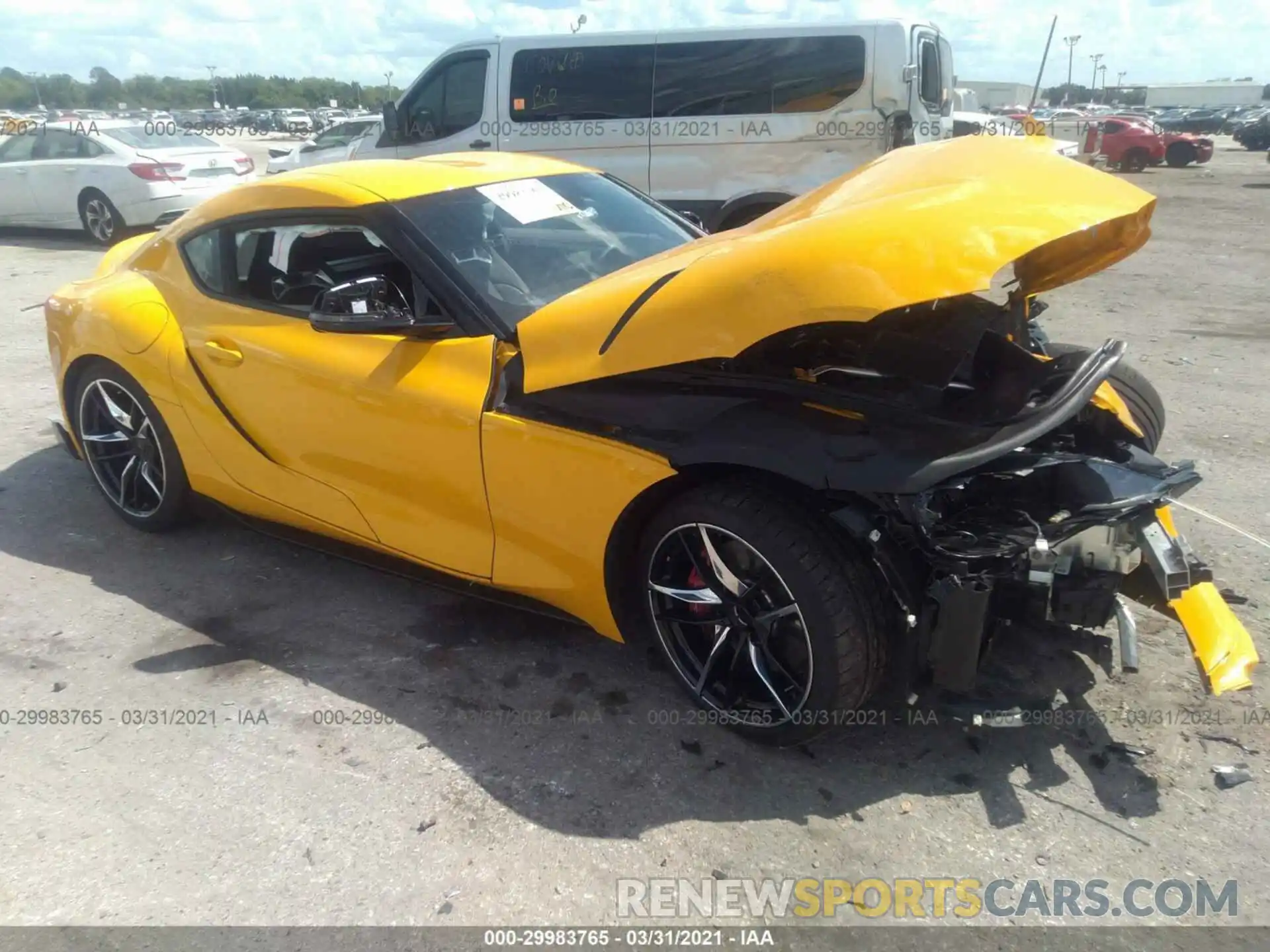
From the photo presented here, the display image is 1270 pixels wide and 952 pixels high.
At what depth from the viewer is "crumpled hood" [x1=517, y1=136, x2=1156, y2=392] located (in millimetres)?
2225

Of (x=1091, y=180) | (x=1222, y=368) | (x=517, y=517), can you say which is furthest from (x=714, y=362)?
(x=1222, y=368)

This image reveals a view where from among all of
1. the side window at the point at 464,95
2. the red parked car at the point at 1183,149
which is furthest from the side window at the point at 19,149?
the red parked car at the point at 1183,149

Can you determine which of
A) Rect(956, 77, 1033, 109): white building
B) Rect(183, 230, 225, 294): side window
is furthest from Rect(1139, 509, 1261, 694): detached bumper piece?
Rect(956, 77, 1033, 109): white building

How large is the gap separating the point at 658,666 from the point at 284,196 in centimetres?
220

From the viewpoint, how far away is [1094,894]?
2.29 meters

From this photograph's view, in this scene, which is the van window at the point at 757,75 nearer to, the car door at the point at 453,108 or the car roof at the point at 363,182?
the car door at the point at 453,108

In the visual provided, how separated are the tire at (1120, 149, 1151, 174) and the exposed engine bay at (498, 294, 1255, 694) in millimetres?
27398

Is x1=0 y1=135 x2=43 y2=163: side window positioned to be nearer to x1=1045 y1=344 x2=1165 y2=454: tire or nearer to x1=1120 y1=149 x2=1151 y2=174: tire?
x1=1045 y1=344 x2=1165 y2=454: tire

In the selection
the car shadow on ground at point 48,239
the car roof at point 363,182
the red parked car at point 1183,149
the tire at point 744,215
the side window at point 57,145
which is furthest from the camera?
the red parked car at point 1183,149

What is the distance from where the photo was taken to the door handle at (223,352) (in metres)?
3.52

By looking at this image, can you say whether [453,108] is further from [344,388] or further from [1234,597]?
[1234,597]

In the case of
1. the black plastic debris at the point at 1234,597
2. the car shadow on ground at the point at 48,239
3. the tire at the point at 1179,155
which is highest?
the tire at the point at 1179,155

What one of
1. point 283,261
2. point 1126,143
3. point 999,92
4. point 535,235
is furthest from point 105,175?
point 999,92

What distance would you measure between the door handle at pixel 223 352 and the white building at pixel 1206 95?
355 ft
